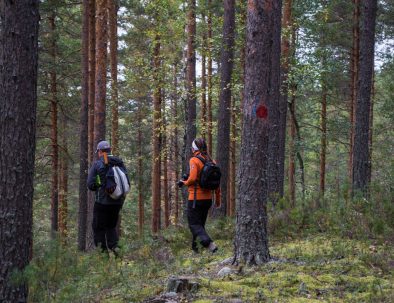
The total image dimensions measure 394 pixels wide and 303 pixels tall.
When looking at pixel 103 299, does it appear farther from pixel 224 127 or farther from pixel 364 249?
pixel 224 127

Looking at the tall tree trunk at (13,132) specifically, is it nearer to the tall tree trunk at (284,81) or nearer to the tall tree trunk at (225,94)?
the tall tree trunk at (225,94)

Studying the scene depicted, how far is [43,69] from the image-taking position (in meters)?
17.5

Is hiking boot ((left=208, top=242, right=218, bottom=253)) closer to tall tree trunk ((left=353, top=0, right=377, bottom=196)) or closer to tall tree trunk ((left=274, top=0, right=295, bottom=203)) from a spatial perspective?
tall tree trunk ((left=353, top=0, right=377, bottom=196))

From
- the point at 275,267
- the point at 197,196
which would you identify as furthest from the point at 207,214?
the point at 275,267

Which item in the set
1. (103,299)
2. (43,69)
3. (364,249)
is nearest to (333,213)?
(364,249)

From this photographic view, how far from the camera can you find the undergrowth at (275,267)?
4879mm

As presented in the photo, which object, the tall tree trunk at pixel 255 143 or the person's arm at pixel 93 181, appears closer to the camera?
the tall tree trunk at pixel 255 143

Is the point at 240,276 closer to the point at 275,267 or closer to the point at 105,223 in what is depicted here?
the point at 275,267

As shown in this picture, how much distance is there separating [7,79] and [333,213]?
6.35 meters

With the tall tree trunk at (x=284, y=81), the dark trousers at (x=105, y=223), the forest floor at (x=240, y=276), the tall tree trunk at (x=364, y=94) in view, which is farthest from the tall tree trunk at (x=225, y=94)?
the forest floor at (x=240, y=276)

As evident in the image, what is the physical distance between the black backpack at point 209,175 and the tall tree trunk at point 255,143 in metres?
1.80

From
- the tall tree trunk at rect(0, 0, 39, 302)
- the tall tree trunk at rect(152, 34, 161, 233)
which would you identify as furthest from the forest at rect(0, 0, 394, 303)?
the tall tree trunk at rect(152, 34, 161, 233)

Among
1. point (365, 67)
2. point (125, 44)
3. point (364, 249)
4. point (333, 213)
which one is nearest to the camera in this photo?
point (364, 249)

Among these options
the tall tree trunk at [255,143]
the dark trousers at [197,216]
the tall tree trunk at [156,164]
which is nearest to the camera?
the tall tree trunk at [255,143]
